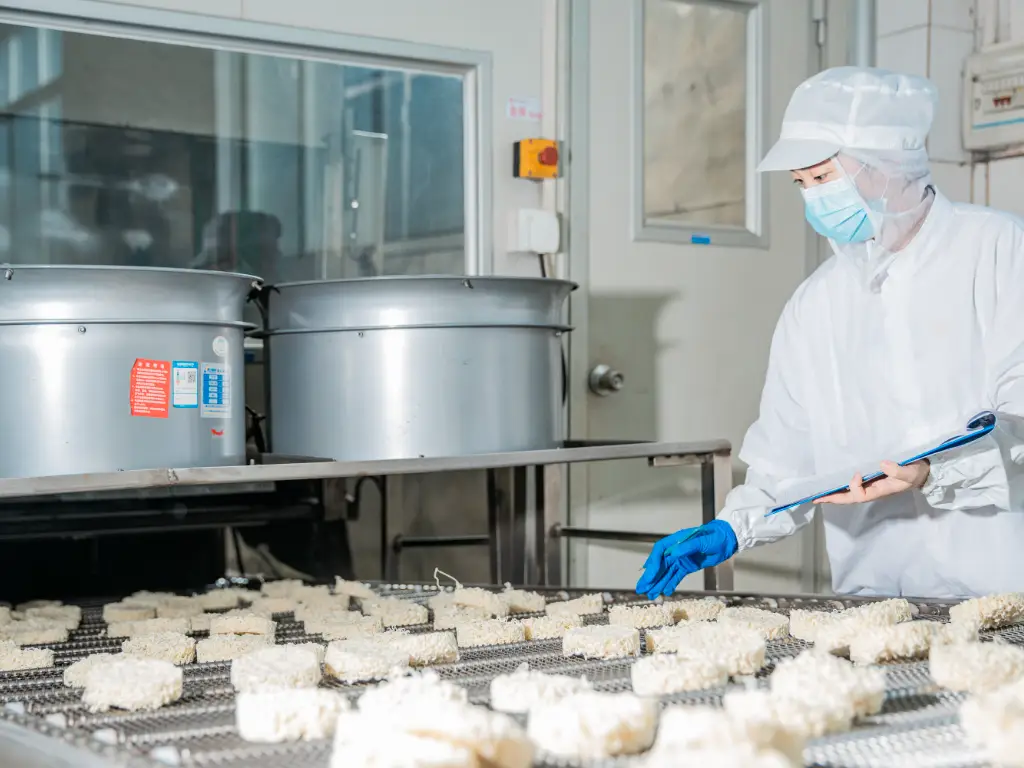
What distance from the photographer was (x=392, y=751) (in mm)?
985

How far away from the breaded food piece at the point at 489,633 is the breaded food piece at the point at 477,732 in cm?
71

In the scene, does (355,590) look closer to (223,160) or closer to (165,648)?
(165,648)

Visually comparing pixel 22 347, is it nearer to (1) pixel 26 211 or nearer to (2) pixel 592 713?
(1) pixel 26 211

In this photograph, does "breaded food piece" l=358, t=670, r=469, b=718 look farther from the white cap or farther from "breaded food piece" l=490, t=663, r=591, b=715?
the white cap

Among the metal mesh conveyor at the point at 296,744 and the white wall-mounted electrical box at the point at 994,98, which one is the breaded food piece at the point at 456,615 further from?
the white wall-mounted electrical box at the point at 994,98

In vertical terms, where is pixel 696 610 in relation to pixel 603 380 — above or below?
below

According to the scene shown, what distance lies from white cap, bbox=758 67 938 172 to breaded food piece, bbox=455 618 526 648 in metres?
0.98

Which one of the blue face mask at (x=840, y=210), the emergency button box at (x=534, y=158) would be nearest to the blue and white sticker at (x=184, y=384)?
the blue face mask at (x=840, y=210)

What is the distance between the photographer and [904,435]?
225cm

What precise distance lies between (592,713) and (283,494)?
6.40 feet

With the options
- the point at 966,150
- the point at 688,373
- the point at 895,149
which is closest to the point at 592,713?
the point at 895,149

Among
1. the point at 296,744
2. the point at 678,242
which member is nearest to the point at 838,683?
the point at 296,744

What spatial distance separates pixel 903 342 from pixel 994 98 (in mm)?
1585

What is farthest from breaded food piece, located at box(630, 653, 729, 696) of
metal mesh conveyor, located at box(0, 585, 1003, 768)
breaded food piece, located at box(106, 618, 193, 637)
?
breaded food piece, located at box(106, 618, 193, 637)
